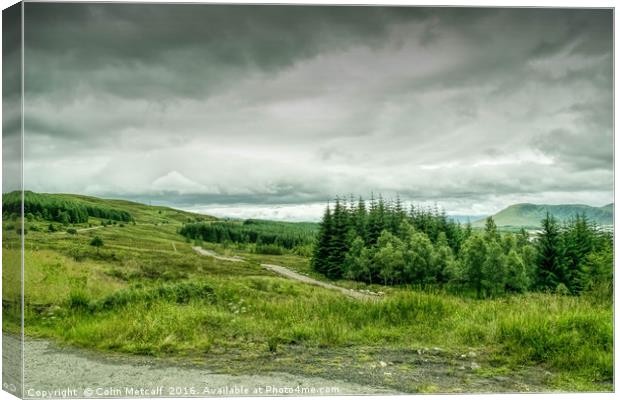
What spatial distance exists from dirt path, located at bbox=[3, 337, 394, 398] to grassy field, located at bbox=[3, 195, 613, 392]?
0.18m

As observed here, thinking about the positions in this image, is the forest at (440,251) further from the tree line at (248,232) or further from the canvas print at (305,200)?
the tree line at (248,232)

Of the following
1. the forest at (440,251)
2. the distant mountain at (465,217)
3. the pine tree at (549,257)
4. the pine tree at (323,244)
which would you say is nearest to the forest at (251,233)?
the pine tree at (323,244)

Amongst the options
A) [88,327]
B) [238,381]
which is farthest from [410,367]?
[88,327]

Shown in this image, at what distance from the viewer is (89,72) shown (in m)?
9.39

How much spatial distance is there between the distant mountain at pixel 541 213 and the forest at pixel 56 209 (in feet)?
19.4

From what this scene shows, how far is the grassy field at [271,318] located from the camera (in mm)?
9242

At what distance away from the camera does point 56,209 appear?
959 centimetres

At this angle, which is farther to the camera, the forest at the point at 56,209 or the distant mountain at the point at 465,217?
the distant mountain at the point at 465,217

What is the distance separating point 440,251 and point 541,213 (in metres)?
1.75

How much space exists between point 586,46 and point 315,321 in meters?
6.10

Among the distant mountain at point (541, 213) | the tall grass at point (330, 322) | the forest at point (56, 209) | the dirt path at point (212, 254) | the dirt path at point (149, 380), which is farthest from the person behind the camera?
the dirt path at point (212, 254)

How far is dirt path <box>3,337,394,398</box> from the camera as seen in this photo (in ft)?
29.7

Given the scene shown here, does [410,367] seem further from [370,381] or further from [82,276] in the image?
[82,276]

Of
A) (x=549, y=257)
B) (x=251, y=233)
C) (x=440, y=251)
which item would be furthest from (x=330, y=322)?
(x=549, y=257)
